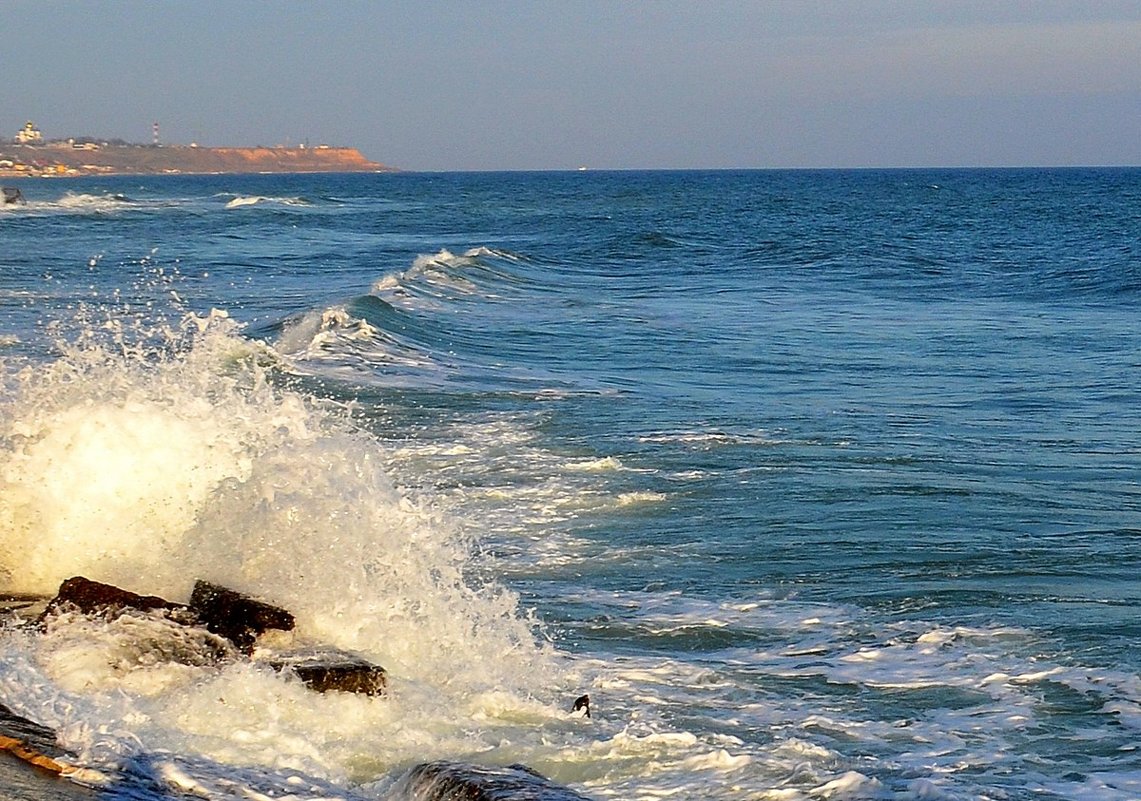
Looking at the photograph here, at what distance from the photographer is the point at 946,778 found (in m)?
5.81

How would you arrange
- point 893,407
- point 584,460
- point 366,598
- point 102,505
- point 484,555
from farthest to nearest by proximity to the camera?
point 893,407, point 584,460, point 484,555, point 102,505, point 366,598

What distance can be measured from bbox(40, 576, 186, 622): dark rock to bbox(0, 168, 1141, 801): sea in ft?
0.29

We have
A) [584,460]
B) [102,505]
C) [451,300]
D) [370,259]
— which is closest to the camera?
[102,505]

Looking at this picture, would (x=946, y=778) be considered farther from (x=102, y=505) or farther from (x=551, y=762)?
(x=102, y=505)

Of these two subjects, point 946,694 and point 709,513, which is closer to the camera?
point 946,694

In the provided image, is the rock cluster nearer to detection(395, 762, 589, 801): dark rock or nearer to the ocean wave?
detection(395, 762, 589, 801): dark rock

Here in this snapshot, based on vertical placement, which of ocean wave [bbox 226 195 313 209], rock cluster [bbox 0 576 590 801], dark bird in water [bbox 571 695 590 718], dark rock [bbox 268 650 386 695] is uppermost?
ocean wave [bbox 226 195 313 209]

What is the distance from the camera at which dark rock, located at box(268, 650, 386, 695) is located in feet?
19.6

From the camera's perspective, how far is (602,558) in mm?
9219

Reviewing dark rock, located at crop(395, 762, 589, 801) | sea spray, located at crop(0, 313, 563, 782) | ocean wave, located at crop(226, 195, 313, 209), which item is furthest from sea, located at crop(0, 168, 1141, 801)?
ocean wave, located at crop(226, 195, 313, 209)

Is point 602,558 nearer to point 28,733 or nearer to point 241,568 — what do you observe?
point 241,568

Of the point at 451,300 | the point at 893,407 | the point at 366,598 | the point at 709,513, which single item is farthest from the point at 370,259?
the point at 366,598

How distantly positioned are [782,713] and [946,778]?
90cm

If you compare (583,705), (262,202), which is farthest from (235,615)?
(262,202)
